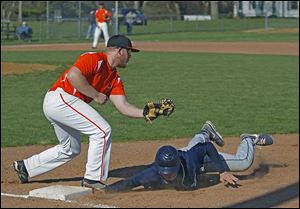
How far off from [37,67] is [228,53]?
30.6 feet

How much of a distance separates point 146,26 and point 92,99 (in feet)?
159

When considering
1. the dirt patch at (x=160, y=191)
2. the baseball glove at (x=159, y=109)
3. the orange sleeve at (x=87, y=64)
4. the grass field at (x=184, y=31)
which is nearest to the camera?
the dirt patch at (x=160, y=191)

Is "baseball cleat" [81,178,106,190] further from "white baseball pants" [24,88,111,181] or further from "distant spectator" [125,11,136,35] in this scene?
"distant spectator" [125,11,136,35]

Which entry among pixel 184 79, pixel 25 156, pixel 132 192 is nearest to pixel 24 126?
pixel 25 156

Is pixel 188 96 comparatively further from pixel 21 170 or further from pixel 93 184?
pixel 93 184

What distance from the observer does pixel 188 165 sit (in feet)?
25.6

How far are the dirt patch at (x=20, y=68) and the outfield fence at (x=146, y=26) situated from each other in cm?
1764

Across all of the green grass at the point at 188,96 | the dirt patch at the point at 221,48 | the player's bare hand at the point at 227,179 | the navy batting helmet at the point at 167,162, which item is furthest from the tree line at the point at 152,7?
the navy batting helmet at the point at 167,162

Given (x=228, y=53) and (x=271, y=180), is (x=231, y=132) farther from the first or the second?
(x=228, y=53)

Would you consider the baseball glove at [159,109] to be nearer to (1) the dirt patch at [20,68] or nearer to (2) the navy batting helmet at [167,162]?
(2) the navy batting helmet at [167,162]

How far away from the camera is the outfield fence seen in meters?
43.8

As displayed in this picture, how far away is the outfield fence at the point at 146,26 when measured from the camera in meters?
43.8

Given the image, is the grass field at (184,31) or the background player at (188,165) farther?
the grass field at (184,31)

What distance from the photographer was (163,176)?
7.49 m
